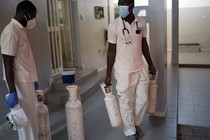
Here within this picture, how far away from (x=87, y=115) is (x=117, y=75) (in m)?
1.22

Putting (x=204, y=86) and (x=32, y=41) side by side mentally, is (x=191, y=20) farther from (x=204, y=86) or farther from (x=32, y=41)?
(x=32, y=41)

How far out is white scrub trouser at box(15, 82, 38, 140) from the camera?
2238 mm

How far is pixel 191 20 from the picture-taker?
22.2 ft

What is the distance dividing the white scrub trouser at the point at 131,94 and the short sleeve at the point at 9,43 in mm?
1085

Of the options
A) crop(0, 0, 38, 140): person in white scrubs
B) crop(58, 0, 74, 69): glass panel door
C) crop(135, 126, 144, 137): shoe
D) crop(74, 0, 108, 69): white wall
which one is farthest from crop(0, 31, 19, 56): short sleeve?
crop(74, 0, 108, 69): white wall

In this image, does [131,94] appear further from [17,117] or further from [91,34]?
[91,34]

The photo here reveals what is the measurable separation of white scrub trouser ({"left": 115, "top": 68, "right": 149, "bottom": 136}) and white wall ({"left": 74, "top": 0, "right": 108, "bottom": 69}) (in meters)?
3.11

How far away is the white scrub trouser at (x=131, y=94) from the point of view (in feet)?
8.34

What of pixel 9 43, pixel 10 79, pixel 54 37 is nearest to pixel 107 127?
pixel 10 79

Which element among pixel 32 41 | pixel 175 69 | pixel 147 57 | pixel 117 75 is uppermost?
pixel 32 41

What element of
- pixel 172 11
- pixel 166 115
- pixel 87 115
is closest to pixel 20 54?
pixel 87 115

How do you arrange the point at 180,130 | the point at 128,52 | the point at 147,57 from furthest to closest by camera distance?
the point at 180,130 → the point at 147,57 → the point at 128,52

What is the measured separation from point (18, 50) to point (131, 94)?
125cm

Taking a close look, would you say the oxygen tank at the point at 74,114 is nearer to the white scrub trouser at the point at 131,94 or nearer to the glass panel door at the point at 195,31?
the white scrub trouser at the point at 131,94
